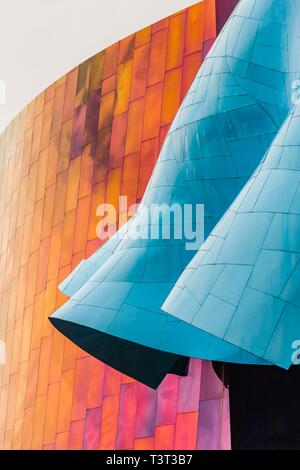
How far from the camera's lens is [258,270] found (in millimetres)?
13836

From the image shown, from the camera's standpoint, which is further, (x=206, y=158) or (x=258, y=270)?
(x=206, y=158)

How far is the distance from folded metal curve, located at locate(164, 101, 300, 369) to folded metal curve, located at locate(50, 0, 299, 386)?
72.0 inches

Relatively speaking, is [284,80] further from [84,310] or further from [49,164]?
[49,164]

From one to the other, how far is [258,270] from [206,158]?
3.70 metres

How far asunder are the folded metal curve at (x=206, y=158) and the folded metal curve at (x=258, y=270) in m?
1.83

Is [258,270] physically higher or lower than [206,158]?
lower

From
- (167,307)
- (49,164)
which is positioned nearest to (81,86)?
(49,164)

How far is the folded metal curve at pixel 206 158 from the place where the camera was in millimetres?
16219

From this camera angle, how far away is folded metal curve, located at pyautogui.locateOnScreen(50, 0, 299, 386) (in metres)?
16.2

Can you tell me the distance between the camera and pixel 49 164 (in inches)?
1141

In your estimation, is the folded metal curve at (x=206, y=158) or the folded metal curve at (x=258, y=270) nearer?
the folded metal curve at (x=258, y=270)

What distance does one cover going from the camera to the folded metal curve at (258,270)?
44.2 feet

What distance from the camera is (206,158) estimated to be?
17.0 metres
